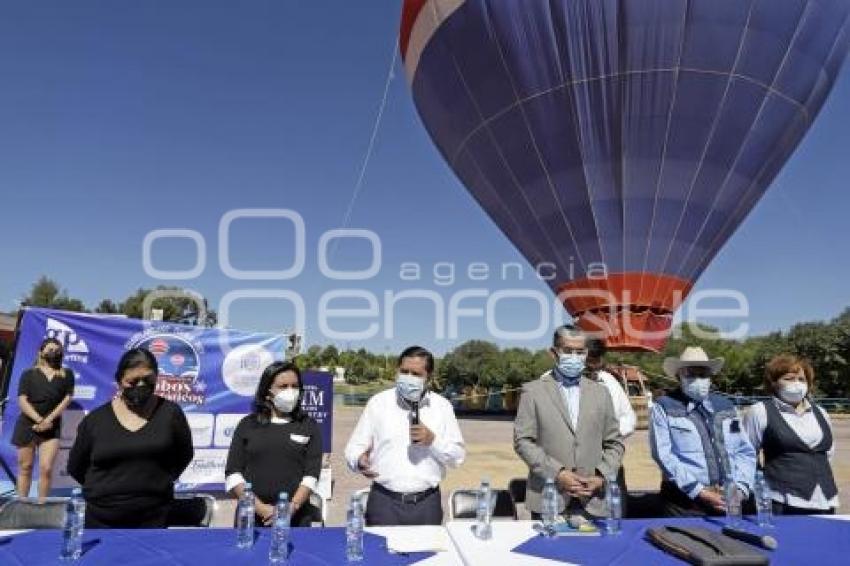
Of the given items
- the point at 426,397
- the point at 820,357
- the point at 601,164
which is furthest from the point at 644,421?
the point at 820,357

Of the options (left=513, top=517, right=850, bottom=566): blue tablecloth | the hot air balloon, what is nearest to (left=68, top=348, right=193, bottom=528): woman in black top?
(left=513, top=517, right=850, bottom=566): blue tablecloth

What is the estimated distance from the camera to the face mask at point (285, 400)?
13.8 ft

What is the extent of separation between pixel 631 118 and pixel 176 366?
12.4 m

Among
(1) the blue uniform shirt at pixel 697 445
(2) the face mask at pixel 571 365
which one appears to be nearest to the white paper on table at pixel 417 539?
(2) the face mask at pixel 571 365

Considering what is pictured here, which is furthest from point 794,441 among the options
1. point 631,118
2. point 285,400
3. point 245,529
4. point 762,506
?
point 631,118

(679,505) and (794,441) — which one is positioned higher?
(794,441)

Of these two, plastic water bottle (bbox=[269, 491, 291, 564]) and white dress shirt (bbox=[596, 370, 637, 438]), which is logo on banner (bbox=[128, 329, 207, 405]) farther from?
plastic water bottle (bbox=[269, 491, 291, 564])

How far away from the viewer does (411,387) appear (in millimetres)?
4258

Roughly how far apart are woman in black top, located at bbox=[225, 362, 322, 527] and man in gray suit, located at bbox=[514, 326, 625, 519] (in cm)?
147

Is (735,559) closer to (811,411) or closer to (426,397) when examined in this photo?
(426,397)

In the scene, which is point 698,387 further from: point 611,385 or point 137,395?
point 137,395

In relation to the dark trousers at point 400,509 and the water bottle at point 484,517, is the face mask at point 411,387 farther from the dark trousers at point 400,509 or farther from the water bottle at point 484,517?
the water bottle at point 484,517

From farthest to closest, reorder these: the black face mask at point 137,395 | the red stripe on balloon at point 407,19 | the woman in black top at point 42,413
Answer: the red stripe on balloon at point 407,19 → the woman in black top at point 42,413 → the black face mask at point 137,395

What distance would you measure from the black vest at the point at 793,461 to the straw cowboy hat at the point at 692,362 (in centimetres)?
55
